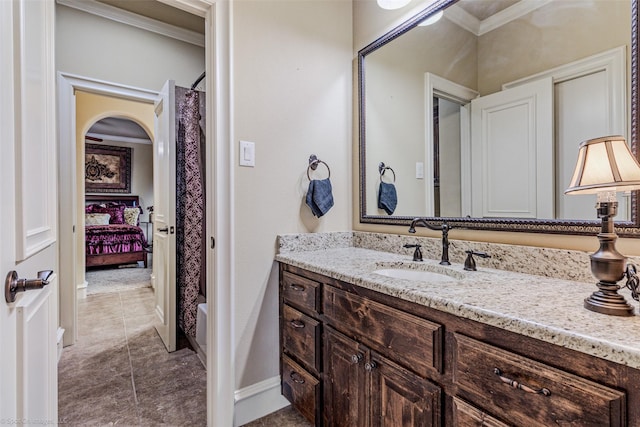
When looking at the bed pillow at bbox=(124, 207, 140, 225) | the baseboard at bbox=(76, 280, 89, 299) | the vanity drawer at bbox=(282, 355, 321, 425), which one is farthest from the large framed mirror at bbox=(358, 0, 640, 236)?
the bed pillow at bbox=(124, 207, 140, 225)

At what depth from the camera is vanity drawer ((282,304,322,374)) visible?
131cm

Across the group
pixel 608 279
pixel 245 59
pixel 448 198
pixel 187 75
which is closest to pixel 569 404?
pixel 608 279

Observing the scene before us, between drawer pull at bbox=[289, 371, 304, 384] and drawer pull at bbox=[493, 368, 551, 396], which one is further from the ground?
drawer pull at bbox=[493, 368, 551, 396]

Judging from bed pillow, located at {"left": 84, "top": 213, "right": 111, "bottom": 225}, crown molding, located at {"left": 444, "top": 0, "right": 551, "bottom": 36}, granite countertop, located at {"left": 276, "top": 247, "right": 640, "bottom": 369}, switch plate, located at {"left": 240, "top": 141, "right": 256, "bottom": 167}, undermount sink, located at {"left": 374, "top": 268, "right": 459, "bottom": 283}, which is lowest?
undermount sink, located at {"left": 374, "top": 268, "right": 459, "bottom": 283}

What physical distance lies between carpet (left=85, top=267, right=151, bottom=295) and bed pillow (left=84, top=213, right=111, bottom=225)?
1218 mm

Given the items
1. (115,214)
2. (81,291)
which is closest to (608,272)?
(81,291)

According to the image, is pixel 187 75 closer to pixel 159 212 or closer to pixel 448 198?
pixel 159 212

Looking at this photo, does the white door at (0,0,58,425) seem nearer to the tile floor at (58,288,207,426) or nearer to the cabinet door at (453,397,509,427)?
the tile floor at (58,288,207,426)

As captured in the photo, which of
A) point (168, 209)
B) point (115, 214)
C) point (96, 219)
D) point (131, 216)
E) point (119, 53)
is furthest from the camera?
point (131, 216)

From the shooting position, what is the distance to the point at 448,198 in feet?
4.81

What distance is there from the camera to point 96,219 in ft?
18.5

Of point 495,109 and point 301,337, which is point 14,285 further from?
point 495,109

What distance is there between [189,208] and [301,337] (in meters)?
→ 1.40

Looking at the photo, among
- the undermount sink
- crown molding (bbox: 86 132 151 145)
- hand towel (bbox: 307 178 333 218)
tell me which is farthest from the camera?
crown molding (bbox: 86 132 151 145)
